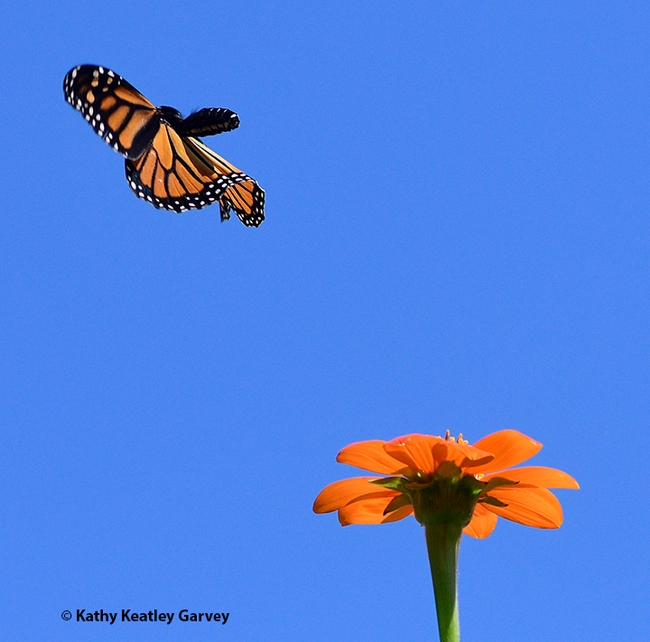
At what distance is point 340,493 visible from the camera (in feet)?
5.10

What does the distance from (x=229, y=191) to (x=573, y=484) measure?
7.80ft

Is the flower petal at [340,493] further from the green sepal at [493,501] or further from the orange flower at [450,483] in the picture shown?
the green sepal at [493,501]

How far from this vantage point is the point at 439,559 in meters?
1.47

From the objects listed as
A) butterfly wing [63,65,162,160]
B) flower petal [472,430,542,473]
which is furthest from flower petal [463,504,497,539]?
butterfly wing [63,65,162,160]

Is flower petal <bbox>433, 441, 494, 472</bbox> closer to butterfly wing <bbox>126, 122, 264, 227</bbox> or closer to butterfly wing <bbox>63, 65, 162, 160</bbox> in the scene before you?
butterfly wing <bbox>126, 122, 264, 227</bbox>

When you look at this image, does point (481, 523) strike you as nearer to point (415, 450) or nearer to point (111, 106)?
point (415, 450)

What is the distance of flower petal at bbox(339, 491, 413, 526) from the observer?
5.25 feet

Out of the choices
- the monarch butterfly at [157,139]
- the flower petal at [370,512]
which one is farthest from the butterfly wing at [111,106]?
the flower petal at [370,512]

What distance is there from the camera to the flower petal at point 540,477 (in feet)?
4.68

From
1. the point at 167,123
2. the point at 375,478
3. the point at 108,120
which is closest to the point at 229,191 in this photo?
the point at 167,123

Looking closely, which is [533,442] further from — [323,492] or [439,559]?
[323,492]

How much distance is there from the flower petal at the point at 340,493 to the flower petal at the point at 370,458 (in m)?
0.06

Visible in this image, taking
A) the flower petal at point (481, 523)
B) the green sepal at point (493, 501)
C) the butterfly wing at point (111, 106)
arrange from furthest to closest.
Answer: the butterfly wing at point (111, 106)
the flower petal at point (481, 523)
the green sepal at point (493, 501)

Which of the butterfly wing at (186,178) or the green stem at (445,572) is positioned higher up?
the butterfly wing at (186,178)
